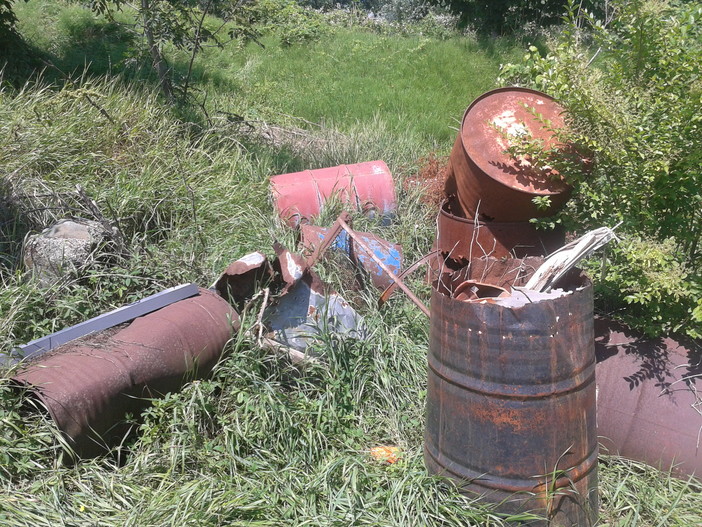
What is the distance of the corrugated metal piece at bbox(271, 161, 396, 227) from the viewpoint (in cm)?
511

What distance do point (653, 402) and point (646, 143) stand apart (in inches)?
48.7

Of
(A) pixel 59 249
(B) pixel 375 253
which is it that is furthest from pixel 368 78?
(A) pixel 59 249

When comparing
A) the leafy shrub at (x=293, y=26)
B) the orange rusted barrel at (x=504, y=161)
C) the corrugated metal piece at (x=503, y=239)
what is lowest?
the leafy shrub at (x=293, y=26)

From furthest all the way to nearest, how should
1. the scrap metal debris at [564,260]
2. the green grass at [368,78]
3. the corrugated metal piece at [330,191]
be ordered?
the green grass at [368,78], the corrugated metal piece at [330,191], the scrap metal debris at [564,260]

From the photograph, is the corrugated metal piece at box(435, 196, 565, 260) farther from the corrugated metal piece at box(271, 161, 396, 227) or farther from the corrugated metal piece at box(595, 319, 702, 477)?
the corrugated metal piece at box(271, 161, 396, 227)

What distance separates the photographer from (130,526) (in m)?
2.52

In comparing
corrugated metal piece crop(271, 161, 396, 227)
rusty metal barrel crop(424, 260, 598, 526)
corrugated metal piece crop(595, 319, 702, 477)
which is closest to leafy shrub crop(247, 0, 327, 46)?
corrugated metal piece crop(271, 161, 396, 227)

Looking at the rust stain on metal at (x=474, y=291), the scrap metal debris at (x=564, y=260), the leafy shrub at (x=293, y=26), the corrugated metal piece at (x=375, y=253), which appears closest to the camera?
the scrap metal debris at (x=564, y=260)

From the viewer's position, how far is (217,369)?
11.1 feet

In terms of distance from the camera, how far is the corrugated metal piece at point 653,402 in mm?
2971

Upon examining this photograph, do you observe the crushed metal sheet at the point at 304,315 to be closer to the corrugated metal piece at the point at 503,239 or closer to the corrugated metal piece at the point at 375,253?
the corrugated metal piece at the point at 375,253

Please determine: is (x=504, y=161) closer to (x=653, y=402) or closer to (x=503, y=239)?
(x=503, y=239)

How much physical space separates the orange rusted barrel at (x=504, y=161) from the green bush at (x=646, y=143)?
26 centimetres

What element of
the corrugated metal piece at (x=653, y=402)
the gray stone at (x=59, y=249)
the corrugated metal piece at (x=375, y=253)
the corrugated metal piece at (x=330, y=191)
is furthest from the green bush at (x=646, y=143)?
the gray stone at (x=59, y=249)
